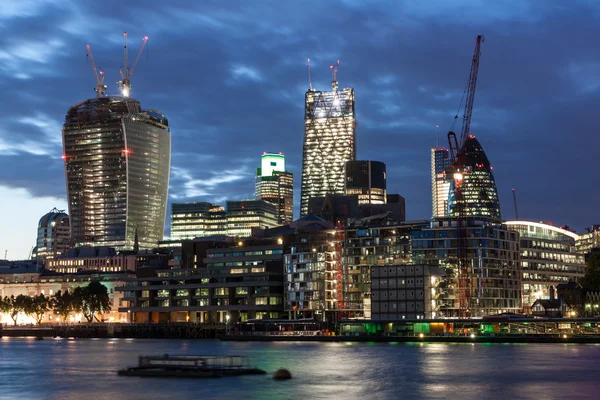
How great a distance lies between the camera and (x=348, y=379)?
10381 cm

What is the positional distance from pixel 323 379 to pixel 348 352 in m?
58.8

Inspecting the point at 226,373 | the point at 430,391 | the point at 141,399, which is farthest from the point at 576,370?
the point at 141,399

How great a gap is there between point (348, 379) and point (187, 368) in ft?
65.3

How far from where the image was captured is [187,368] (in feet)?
358

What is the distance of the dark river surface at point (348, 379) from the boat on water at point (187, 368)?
9.89 feet

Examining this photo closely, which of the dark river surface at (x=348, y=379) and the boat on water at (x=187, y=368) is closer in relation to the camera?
the dark river surface at (x=348, y=379)

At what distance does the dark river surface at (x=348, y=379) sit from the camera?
290ft

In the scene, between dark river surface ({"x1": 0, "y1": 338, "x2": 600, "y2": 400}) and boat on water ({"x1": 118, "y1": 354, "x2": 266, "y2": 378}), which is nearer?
dark river surface ({"x1": 0, "y1": 338, "x2": 600, "y2": 400})

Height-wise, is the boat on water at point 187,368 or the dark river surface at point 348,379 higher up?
the boat on water at point 187,368

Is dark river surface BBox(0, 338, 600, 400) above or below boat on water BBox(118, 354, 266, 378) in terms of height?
below

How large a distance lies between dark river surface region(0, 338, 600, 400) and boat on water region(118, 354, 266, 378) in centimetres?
301

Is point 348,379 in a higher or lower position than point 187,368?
lower

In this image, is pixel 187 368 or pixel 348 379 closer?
pixel 348 379

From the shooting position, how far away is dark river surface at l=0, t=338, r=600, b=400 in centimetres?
8831
